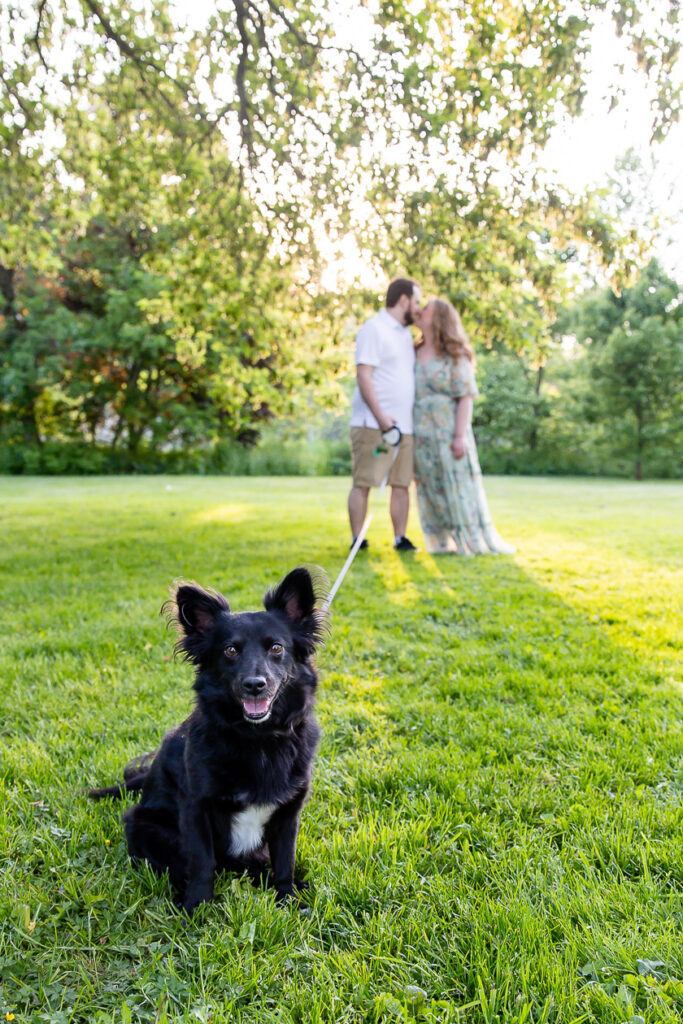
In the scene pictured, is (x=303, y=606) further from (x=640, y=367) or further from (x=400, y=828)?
(x=640, y=367)

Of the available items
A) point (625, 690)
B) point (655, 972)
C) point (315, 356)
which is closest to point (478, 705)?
point (625, 690)

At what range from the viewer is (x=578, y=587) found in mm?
6250

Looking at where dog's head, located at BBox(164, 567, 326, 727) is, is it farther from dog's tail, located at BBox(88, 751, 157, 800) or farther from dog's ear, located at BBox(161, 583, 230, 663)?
dog's tail, located at BBox(88, 751, 157, 800)

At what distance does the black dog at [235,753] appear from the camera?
6.48 feet

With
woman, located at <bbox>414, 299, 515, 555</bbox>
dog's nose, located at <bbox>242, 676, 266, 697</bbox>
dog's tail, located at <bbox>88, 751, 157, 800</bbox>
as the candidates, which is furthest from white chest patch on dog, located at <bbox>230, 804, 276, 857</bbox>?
woman, located at <bbox>414, 299, 515, 555</bbox>

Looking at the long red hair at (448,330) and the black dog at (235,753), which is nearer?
the black dog at (235,753)

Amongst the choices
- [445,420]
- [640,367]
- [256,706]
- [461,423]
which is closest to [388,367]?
[445,420]

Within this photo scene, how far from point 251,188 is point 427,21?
119 inches

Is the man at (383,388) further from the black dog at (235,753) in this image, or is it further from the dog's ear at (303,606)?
the black dog at (235,753)

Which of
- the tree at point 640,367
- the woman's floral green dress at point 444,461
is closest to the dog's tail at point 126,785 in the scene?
the woman's floral green dress at point 444,461

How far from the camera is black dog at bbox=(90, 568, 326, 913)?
1976mm

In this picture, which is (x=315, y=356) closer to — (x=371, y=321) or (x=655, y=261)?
(x=371, y=321)

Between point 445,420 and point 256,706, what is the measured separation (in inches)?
225

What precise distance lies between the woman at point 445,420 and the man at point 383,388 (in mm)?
152
